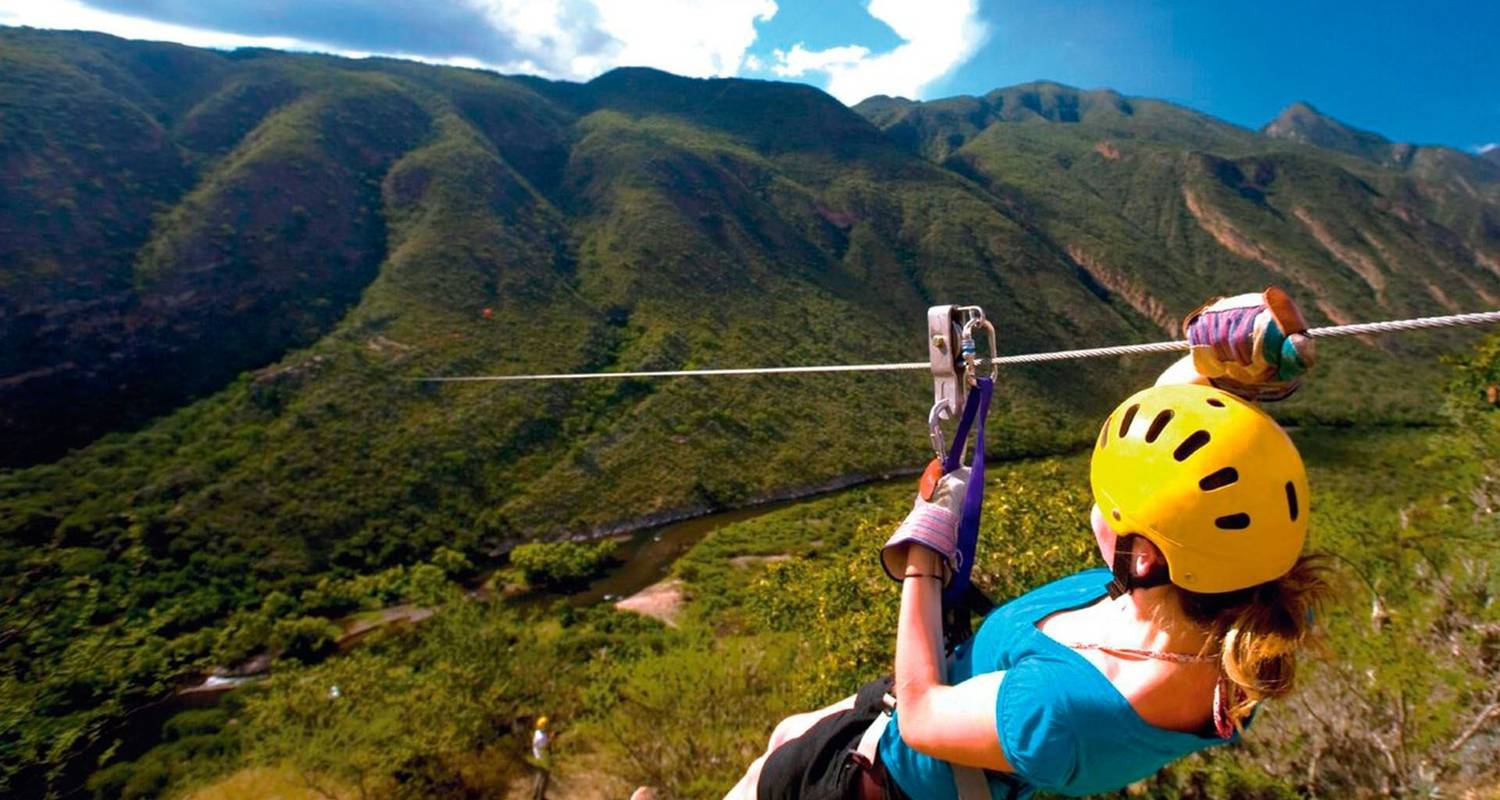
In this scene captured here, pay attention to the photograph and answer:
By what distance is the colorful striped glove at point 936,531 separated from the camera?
1740mm

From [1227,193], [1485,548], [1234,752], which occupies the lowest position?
[1234,752]

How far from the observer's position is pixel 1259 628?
1.42 metres

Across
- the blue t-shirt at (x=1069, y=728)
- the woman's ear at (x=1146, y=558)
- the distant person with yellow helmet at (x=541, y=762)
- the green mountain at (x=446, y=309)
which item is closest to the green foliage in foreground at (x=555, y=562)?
the green mountain at (x=446, y=309)

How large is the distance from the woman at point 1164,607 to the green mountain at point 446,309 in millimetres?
Answer: 15093

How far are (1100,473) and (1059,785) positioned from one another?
700mm

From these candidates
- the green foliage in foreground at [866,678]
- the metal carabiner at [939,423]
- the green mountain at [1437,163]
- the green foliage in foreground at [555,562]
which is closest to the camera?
the metal carabiner at [939,423]

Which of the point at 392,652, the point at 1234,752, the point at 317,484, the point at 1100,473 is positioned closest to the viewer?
the point at 1100,473

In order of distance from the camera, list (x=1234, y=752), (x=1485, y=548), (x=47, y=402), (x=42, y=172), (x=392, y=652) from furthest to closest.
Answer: (x=42, y=172), (x=47, y=402), (x=392, y=652), (x=1485, y=548), (x=1234, y=752)

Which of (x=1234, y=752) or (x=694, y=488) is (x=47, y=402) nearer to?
(x=694, y=488)

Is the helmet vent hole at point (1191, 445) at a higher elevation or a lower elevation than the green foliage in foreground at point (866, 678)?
higher

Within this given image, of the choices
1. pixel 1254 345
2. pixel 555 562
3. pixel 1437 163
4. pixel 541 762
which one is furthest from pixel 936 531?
pixel 1437 163

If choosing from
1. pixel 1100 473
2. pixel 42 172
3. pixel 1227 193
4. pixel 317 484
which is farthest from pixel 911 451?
pixel 1227 193

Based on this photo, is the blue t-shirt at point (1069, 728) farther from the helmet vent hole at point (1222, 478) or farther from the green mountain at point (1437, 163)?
the green mountain at point (1437, 163)

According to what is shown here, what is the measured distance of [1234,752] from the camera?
534 centimetres
